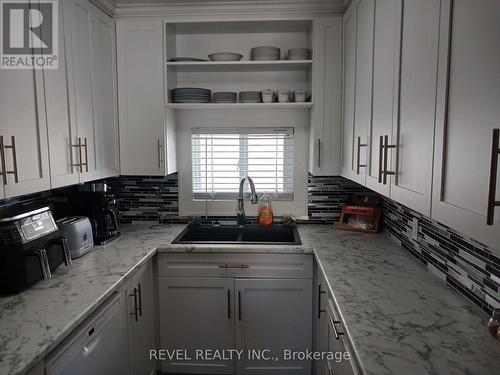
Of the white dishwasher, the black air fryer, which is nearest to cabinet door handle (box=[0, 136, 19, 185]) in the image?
the black air fryer

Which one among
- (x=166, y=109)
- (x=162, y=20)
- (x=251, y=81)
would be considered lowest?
(x=166, y=109)

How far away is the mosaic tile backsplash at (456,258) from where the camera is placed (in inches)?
50.7

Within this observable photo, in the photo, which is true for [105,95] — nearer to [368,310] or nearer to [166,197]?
[166,197]

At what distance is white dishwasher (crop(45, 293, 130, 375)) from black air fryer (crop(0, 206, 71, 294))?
0.31m

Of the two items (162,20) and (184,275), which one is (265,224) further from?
(162,20)

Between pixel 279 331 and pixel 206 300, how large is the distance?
49 cm

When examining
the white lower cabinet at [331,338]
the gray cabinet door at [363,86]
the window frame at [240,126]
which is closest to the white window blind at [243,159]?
the window frame at [240,126]

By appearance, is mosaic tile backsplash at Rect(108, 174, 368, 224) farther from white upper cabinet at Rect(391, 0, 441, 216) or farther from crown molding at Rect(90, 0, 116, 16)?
white upper cabinet at Rect(391, 0, 441, 216)

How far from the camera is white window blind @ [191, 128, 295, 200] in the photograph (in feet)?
9.01

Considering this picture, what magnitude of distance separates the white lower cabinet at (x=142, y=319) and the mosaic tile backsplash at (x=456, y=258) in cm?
147

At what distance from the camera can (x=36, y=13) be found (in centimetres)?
159

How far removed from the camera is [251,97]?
2498 mm

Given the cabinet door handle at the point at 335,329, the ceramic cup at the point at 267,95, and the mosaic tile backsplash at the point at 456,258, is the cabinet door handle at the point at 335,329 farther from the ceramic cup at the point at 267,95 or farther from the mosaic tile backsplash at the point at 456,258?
the ceramic cup at the point at 267,95

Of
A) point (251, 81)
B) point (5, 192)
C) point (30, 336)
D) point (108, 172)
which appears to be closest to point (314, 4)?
point (251, 81)
